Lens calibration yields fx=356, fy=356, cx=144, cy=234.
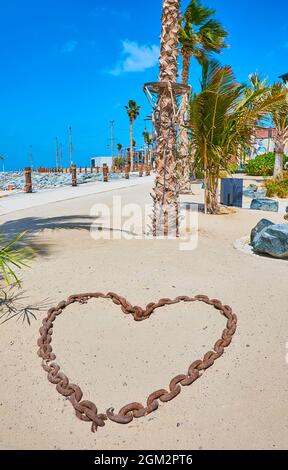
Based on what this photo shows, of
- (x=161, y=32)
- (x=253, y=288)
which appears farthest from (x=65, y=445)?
(x=161, y=32)

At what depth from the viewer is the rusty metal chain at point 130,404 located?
8.05 ft

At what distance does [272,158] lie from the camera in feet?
101

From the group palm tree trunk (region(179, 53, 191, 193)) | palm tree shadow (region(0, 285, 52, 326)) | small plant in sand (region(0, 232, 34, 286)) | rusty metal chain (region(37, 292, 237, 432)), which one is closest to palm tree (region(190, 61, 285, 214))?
palm tree trunk (region(179, 53, 191, 193))

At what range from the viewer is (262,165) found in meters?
30.9

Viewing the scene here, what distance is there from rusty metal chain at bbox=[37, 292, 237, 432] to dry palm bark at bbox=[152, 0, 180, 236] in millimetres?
3261

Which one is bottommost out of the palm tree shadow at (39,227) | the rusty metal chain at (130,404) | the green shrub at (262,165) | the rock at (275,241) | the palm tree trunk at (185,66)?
the rusty metal chain at (130,404)

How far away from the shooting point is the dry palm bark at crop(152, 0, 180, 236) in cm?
677

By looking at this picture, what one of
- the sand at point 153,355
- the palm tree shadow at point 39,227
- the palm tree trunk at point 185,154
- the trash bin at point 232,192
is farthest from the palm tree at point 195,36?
the sand at point 153,355

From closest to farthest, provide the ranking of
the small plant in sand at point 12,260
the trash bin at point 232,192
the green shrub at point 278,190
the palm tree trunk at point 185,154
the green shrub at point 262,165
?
1. the small plant in sand at point 12,260
2. the trash bin at point 232,192
3. the palm tree trunk at point 185,154
4. the green shrub at point 278,190
5. the green shrub at point 262,165

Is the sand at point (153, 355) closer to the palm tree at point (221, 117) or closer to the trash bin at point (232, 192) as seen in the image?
the palm tree at point (221, 117)

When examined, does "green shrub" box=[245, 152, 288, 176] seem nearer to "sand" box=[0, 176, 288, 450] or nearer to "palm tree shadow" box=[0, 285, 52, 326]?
"sand" box=[0, 176, 288, 450]

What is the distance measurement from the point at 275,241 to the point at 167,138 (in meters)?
2.82

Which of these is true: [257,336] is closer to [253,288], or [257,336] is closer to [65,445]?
[253,288]

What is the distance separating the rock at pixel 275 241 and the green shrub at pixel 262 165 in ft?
87.5
